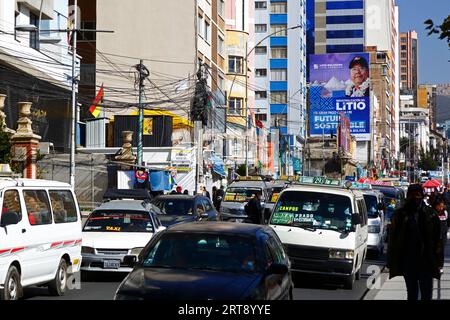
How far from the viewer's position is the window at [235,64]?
7181 centimetres

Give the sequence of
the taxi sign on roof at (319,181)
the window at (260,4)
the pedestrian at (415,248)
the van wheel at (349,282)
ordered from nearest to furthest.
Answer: the pedestrian at (415,248) → the van wheel at (349,282) → the taxi sign on roof at (319,181) → the window at (260,4)

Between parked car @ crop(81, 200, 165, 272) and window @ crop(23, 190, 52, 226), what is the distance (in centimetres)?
244

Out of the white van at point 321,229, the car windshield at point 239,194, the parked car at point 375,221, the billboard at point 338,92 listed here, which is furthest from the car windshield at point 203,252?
the billboard at point 338,92

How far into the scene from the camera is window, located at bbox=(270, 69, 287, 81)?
108m

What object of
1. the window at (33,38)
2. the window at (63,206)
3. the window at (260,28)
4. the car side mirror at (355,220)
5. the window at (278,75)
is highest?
the window at (260,28)

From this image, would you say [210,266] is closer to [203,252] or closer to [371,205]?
[203,252]

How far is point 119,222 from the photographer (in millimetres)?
18625

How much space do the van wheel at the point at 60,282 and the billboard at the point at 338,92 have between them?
92.9 m

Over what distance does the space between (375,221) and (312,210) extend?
7.90 metres

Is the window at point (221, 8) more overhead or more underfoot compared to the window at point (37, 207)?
more overhead

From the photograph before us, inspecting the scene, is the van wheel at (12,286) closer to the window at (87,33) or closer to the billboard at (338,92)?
the window at (87,33)

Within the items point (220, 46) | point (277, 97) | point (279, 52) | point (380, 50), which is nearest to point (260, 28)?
point (279, 52)

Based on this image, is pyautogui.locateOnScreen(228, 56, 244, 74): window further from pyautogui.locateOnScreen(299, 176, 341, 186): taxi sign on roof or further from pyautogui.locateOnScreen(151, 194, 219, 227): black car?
pyautogui.locateOnScreen(299, 176, 341, 186): taxi sign on roof

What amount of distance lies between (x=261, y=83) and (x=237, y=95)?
3592 centimetres
